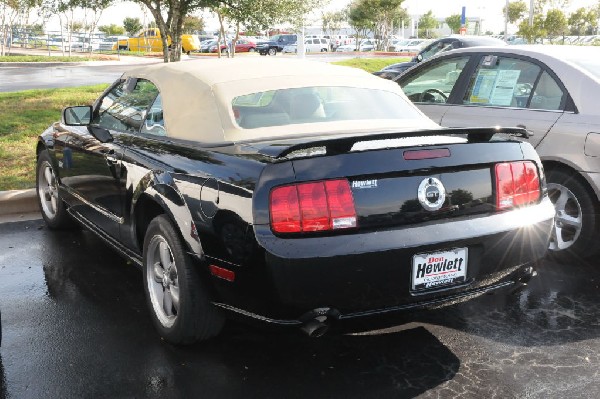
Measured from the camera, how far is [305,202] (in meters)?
3.17

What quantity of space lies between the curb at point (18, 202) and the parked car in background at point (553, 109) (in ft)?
13.5

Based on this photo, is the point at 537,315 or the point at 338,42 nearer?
the point at 537,315

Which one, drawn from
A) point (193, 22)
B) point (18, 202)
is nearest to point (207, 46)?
point (193, 22)

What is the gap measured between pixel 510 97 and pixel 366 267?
10.9ft

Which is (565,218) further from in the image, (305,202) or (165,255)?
(165,255)

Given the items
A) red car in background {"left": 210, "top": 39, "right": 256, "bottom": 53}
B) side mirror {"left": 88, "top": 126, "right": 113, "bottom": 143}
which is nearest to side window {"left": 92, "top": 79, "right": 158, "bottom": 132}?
side mirror {"left": 88, "top": 126, "right": 113, "bottom": 143}

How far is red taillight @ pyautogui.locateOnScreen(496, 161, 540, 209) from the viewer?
3.61 meters

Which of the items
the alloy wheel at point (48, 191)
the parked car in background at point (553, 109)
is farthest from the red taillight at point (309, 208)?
the alloy wheel at point (48, 191)

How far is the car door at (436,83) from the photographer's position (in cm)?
644

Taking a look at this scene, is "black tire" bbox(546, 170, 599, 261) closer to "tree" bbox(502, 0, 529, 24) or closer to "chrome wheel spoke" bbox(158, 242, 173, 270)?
"chrome wheel spoke" bbox(158, 242, 173, 270)

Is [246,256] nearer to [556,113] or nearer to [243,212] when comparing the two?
[243,212]

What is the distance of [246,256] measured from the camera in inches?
127

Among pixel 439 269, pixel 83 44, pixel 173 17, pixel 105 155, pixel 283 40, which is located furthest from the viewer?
pixel 283 40

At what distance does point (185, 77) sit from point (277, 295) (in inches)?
74.9
